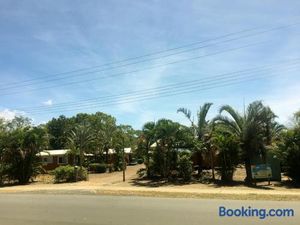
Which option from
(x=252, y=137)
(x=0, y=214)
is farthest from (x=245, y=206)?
(x=252, y=137)

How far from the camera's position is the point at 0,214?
14.4 metres

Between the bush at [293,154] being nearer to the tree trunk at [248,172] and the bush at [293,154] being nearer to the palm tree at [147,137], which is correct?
the tree trunk at [248,172]

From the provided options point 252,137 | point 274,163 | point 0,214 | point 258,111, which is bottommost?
point 0,214

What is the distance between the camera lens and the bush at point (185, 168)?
27.1 meters

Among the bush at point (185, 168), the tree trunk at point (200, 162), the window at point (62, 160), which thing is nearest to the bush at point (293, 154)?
the bush at point (185, 168)

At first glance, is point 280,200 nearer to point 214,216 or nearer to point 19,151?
point 214,216

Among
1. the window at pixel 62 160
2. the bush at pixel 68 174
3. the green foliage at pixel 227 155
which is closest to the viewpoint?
the green foliage at pixel 227 155

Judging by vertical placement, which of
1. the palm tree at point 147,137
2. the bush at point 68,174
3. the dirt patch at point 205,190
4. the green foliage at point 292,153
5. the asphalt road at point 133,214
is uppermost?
the palm tree at point 147,137

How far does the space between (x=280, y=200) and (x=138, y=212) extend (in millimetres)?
6560

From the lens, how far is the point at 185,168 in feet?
89.1

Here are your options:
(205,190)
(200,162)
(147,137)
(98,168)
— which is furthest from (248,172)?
(98,168)

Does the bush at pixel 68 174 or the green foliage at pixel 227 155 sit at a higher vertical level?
the green foliage at pixel 227 155
